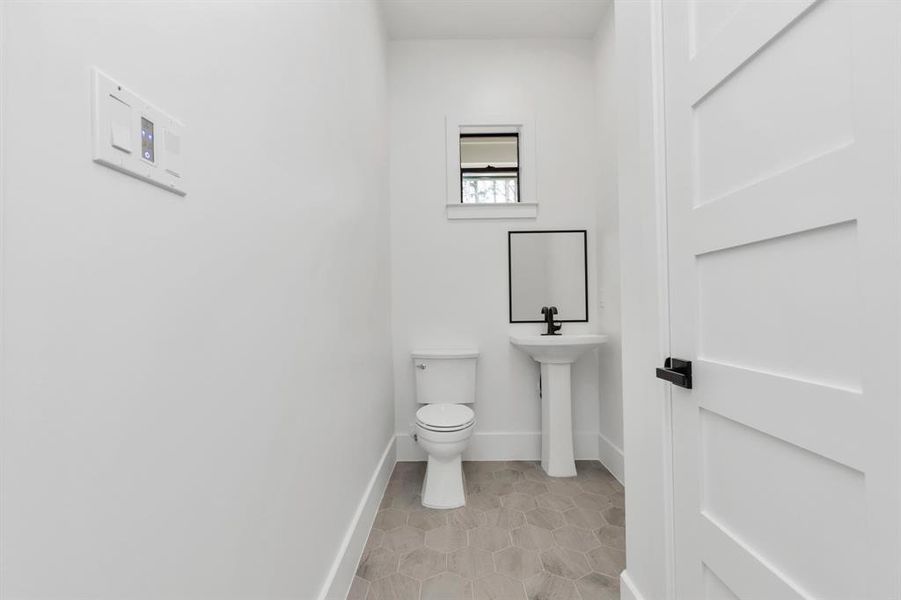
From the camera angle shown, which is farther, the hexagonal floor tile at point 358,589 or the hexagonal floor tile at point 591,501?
the hexagonal floor tile at point 591,501

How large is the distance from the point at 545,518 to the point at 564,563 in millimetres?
337

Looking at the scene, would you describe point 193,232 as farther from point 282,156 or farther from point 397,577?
point 397,577

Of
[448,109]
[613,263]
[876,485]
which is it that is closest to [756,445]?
[876,485]

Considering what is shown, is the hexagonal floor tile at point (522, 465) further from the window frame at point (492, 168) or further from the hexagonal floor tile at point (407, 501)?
the window frame at point (492, 168)

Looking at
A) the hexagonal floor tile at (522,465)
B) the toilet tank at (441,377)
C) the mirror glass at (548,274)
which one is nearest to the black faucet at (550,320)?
the mirror glass at (548,274)

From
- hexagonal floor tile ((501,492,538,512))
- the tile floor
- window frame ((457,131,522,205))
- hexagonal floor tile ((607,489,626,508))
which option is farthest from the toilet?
window frame ((457,131,522,205))

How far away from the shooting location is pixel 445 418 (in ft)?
7.18

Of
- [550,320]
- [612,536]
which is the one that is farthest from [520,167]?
[612,536]

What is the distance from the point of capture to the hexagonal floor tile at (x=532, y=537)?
1.78 meters

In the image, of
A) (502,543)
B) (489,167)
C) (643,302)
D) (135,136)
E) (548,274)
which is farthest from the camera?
(489,167)

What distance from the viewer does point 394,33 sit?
8.96 ft

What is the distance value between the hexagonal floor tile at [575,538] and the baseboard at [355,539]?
86 centimetres

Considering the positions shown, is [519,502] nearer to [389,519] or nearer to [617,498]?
[617,498]

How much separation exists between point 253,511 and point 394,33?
2919mm
